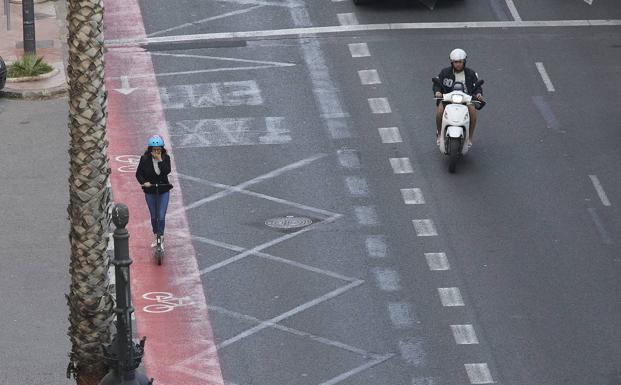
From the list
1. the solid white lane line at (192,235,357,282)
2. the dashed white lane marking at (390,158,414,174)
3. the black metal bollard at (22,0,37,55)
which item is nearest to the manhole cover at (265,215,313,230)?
the solid white lane line at (192,235,357,282)

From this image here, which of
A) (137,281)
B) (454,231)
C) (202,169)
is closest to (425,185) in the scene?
(454,231)

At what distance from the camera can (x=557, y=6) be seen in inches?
1325

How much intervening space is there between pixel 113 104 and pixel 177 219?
5033mm

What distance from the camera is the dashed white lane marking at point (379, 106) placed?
28233mm

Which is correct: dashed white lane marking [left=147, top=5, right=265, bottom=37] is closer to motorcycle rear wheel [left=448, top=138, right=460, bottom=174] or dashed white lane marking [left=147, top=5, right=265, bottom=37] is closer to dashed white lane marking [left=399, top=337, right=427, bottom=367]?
motorcycle rear wheel [left=448, top=138, right=460, bottom=174]

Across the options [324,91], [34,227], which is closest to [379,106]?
[324,91]

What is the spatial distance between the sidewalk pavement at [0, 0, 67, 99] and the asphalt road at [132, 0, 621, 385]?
1.81 m

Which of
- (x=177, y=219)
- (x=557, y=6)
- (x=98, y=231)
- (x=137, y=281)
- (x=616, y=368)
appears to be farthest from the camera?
(x=557, y=6)

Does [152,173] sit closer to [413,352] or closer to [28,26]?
[413,352]

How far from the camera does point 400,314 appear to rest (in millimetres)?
21469

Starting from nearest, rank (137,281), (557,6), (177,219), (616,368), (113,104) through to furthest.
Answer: (616,368) < (137,281) < (177,219) < (113,104) < (557,6)

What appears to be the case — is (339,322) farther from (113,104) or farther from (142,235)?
(113,104)

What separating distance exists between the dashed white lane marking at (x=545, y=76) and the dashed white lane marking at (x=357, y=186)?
531cm

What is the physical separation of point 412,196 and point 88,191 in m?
9.99
